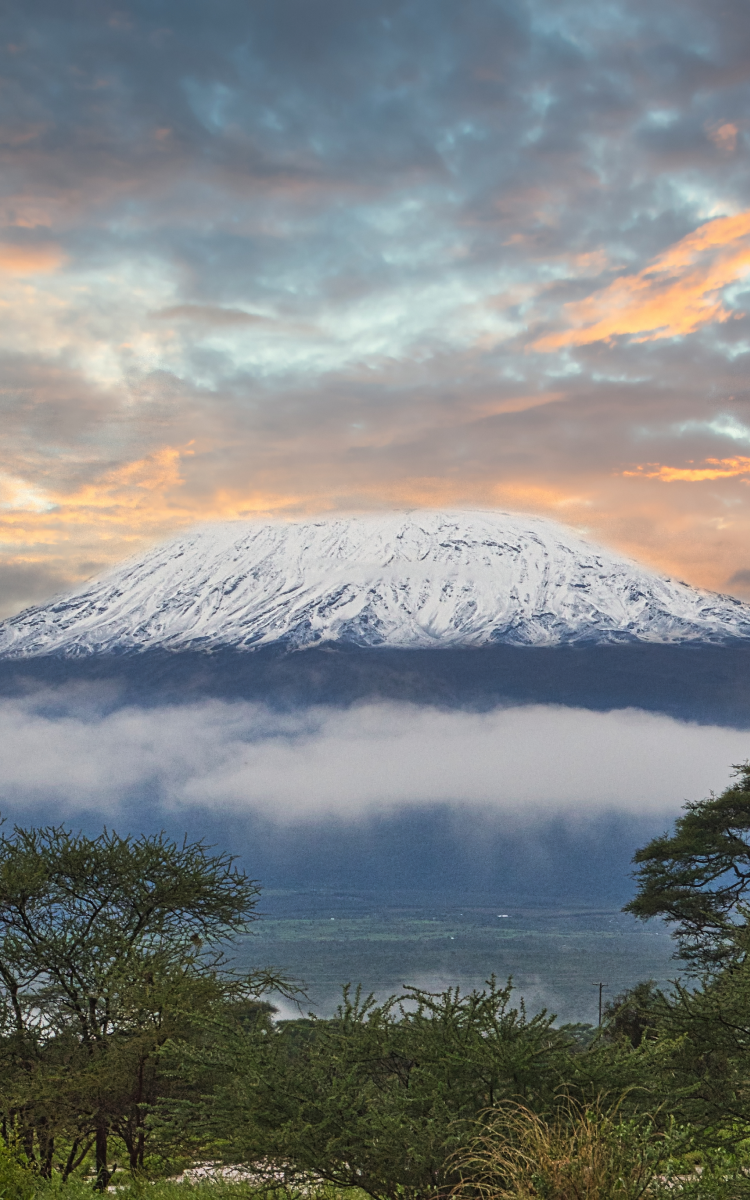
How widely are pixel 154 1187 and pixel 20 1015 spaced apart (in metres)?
7.08

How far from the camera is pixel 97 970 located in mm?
19734

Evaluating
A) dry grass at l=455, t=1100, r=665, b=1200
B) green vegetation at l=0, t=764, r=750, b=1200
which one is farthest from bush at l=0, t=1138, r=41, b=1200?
dry grass at l=455, t=1100, r=665, b=1200

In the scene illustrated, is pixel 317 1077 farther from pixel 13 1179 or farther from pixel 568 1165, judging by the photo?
pixel 13 1179

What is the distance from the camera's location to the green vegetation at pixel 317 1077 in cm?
1080

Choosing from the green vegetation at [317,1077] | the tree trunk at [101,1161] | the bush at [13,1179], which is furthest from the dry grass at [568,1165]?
the tree trunk at [101,1161]

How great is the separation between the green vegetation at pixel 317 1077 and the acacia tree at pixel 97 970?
0.06 metres

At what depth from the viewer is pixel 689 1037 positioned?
13.5 meters

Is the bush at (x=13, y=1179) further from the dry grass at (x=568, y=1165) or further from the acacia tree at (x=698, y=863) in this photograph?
the acacia tree at (x=698, y=863)

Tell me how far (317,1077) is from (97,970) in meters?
8.85

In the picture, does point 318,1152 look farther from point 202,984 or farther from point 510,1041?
point 202,984

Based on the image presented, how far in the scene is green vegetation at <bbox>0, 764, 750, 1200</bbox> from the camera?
10.8 m

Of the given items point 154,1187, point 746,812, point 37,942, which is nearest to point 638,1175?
point 154,1187

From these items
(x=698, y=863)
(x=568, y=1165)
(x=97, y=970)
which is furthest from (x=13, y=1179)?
(x=698, y=863)

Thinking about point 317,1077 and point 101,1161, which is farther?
point 101,1161
